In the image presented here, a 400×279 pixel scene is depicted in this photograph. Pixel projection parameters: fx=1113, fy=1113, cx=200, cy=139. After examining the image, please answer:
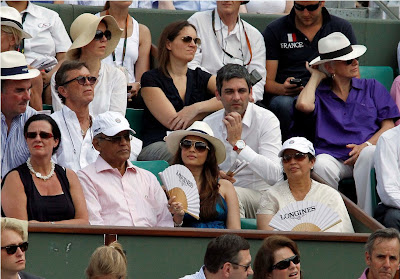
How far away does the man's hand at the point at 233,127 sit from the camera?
8.61m

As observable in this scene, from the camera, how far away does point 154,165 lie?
27.9 feet

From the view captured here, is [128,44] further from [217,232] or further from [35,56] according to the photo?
[217,232]

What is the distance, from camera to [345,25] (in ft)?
33.9

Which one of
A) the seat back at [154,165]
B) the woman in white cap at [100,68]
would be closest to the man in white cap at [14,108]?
the woman in white cap at [100,68]

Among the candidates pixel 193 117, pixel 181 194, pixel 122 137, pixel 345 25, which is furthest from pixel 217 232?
pixel 345 25

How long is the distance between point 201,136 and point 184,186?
55cm

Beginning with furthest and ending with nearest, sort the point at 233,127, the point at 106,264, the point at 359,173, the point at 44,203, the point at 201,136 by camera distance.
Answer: the point at 359,173
the point at 233,127
the point at 201,136
the point at 44,203
the point at 106,264

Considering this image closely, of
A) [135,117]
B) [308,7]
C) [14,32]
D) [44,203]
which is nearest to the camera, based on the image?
[44,203]

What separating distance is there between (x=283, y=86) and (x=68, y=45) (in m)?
1.95

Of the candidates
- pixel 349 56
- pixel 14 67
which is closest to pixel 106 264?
pixel 14 67

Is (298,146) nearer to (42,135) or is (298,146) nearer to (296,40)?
(42,135)

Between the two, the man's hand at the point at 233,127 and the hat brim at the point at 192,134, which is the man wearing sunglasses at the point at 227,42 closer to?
the man's hand at the point at 233,127

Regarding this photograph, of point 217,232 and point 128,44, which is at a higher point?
point 128,44

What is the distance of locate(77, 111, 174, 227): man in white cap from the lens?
761 centimetres
